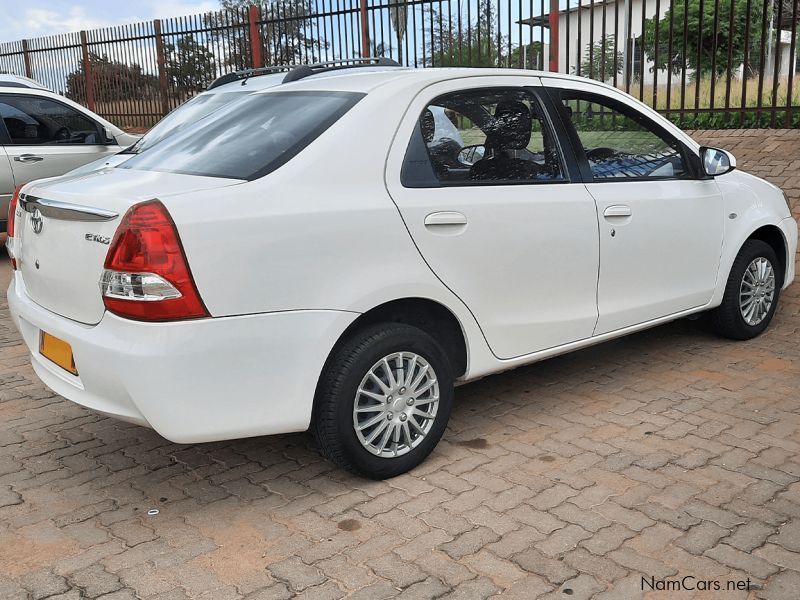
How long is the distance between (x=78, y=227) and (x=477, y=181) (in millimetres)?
1706

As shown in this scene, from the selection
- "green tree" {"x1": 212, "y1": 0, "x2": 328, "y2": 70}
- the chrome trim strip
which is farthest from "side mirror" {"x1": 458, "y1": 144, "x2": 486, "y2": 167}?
"green tree" {"x1": 212, "y1": 0, "x2": 328, "y2": 70}

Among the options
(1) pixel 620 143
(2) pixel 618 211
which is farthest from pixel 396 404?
(1) pixel 620 143

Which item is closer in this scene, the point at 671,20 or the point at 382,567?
the point at 382,567

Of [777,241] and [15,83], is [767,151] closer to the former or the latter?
[777,241]

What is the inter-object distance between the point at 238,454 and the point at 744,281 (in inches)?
134

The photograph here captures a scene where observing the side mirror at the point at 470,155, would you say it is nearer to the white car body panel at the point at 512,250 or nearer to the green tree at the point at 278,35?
the white car body panel at the point at 512,250

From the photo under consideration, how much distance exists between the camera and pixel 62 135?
901 centimetres

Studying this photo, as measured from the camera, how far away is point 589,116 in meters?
4.31

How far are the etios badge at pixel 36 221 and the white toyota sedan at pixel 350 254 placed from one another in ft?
0.04

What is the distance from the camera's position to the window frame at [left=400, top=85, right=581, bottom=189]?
347 cm

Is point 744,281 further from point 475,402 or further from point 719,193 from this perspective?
point 475,402

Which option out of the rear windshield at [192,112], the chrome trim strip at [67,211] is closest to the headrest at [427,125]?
the chrome trim strip at [67,211]

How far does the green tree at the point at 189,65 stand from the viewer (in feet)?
48.5

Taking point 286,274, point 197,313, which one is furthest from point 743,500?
point 197,313
